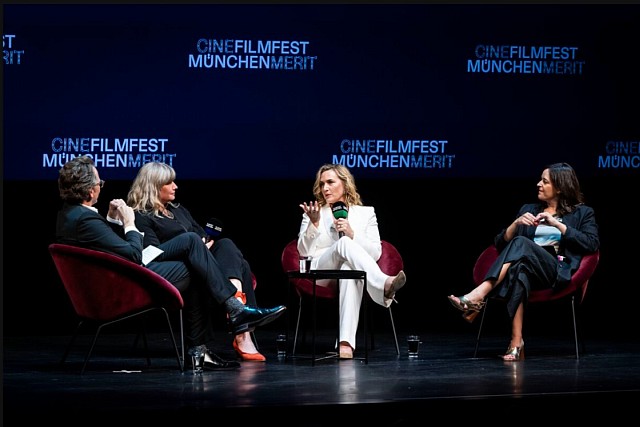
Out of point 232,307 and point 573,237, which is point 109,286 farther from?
point 573,237

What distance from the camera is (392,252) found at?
648 centimetres

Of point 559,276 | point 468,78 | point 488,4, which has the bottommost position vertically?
point 559,276

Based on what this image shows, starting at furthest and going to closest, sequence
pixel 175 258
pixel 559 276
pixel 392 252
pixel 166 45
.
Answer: pixel 166 45 < pixel 392 252 < pixel 559 276 < pixel 175 258

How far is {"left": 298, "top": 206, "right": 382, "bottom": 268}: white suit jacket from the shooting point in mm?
6293

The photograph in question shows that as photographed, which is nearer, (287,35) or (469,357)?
(469,357)

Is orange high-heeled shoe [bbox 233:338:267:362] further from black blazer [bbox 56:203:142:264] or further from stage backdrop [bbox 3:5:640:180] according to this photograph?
stage backdrop [bbox 3:5:640:180]

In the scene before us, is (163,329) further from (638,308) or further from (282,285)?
(638,308)

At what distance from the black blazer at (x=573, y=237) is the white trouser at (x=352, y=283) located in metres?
0.86

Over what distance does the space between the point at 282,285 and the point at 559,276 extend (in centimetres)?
260

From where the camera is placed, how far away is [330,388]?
466 centimetres

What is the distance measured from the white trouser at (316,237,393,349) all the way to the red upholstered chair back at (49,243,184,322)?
3.69 ft

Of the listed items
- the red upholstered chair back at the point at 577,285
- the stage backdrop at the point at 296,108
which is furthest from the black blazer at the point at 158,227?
the red upholstered chair back at the point at 577,285

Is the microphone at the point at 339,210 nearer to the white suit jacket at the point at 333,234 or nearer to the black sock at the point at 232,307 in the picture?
the white suit jacket at the point at 333,234

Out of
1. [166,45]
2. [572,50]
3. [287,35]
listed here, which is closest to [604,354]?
[572,50]
